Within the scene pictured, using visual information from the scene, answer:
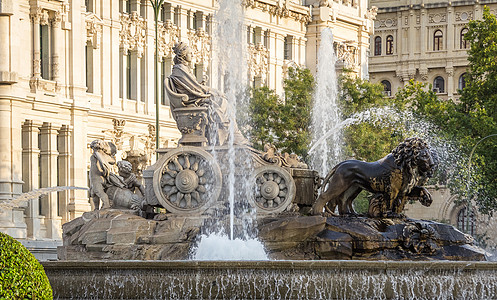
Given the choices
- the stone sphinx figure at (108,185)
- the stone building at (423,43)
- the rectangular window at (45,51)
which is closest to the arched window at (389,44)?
the stone building at (423,43)

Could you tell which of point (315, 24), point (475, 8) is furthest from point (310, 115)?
point (475, 8)

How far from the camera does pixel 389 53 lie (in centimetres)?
10606

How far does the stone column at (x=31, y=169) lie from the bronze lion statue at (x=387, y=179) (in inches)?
1216

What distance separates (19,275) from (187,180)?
300 inches

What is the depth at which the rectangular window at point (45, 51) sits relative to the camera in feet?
174

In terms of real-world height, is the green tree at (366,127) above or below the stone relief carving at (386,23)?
below

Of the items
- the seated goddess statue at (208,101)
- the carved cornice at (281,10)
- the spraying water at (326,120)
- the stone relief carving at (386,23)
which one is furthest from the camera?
the stone relief carving at (386,23)

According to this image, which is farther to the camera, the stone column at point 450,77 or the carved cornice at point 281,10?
the stone column at point 450,77

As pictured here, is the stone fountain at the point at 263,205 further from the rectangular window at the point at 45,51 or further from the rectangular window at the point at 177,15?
the rectangular window at the point at 177,15

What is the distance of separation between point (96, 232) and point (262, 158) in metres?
2.85

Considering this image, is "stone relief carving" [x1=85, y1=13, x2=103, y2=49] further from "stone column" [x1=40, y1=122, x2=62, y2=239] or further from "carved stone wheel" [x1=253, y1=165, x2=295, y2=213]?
"carved stone wheel" [x1=253, y1=165, x2=295, y2=213]

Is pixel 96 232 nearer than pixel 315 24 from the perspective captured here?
Yes

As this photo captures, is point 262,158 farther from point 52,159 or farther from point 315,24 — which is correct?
point 315,24

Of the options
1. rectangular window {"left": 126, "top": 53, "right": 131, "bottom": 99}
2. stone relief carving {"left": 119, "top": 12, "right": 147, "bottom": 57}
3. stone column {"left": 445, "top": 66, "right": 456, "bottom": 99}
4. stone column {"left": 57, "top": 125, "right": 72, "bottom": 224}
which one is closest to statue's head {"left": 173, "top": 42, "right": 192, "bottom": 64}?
stone column {"left": 57, "top": 125, "right": 72, "bottom": 224}
